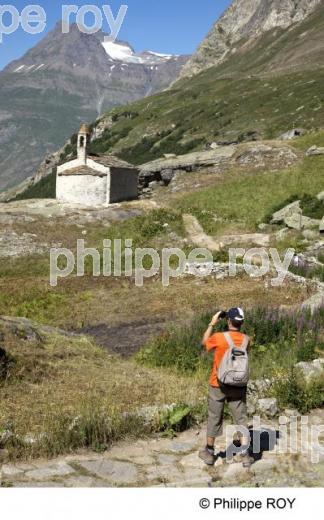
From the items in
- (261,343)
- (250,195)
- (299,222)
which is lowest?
(261,343)

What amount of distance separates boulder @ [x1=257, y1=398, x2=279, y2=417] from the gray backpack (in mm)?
2084

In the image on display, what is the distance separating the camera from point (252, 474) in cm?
800

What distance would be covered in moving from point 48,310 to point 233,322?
16360mm

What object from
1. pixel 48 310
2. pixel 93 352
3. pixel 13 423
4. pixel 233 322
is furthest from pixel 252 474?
pixel 48 310

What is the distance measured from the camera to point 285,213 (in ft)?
121

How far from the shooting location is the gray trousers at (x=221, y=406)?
8562mm

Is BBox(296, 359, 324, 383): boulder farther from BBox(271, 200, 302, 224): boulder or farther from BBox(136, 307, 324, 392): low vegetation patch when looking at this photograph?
BBox(271, 200, 302, 224): boulder

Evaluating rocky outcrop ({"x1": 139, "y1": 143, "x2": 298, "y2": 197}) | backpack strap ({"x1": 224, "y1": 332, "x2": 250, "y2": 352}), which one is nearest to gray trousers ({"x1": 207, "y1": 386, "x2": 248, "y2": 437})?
backpack strap ({"x1": 224, "y1": 332, "x2": 250, "y2": 352})

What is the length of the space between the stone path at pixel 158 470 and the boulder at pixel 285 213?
28842 millimetres

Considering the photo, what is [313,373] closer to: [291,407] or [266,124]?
[291,407]
